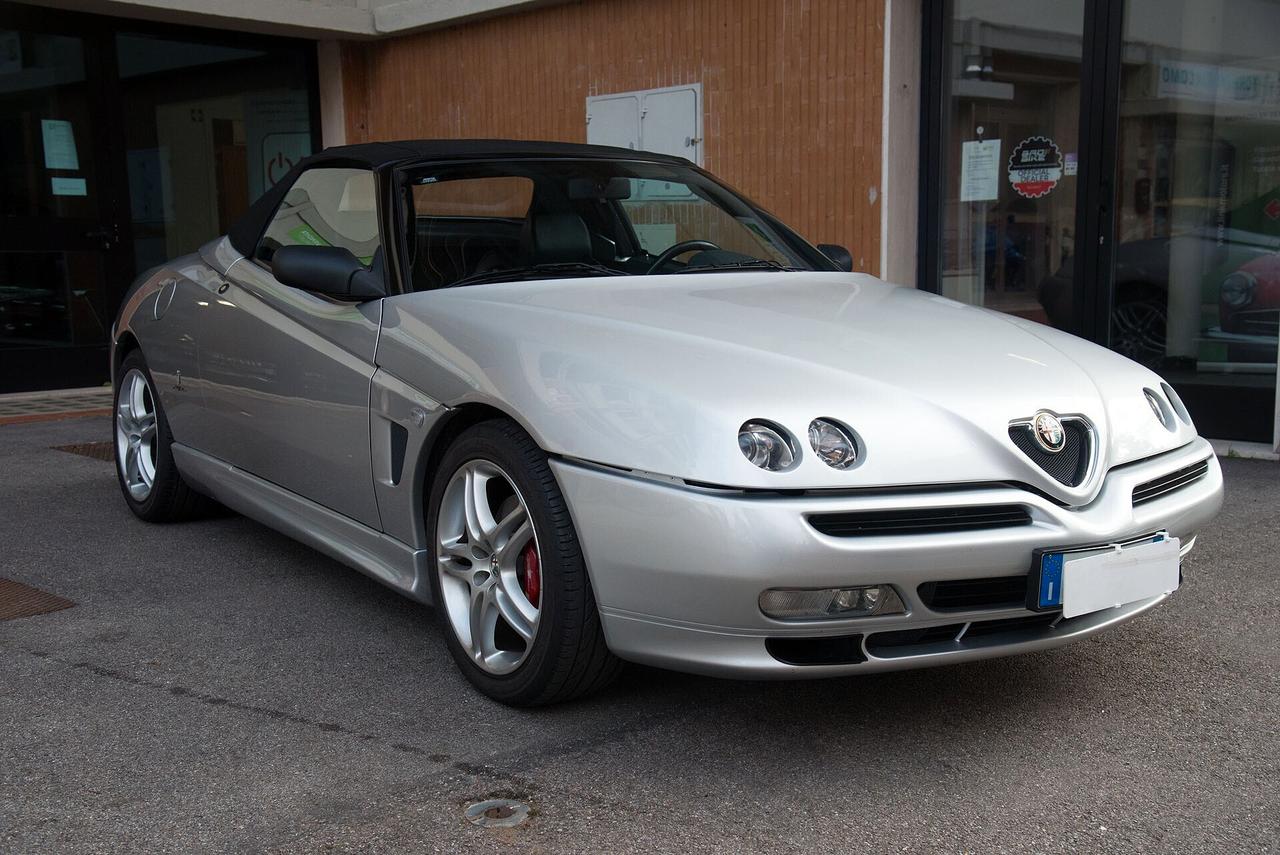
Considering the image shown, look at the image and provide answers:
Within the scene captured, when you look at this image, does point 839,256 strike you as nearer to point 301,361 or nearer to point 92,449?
point 301,361

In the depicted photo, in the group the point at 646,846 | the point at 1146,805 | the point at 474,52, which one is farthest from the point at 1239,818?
the point at 474,52

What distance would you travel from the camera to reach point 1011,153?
285 inches

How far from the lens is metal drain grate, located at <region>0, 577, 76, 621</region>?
3.83 metres

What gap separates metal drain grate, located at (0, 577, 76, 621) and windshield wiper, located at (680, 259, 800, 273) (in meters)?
2.20

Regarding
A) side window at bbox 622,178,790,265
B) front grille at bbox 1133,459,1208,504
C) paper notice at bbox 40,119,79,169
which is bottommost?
front grille at bbox 1133,459,1208,504

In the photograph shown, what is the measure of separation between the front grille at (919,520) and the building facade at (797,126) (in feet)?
14.3

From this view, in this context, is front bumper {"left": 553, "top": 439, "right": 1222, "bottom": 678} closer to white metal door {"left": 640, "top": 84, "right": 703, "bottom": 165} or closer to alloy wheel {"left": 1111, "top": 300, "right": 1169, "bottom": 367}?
alloy wheel {"left": 1111, "top": 300, "right": 1169, "bottom": 367}

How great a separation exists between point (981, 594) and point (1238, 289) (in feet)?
15.6

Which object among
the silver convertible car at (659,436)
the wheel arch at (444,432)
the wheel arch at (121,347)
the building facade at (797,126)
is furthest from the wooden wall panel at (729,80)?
the wheel arch at (444,432)

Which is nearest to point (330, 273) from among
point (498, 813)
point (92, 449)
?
point (498, 813)

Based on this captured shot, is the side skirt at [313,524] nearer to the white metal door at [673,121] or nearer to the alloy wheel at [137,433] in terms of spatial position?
the alloy wheel at [137,433]

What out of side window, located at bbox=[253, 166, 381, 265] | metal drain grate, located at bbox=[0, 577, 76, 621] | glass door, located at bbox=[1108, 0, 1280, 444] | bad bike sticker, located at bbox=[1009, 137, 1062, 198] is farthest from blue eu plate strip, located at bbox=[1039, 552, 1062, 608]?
bad bike sticker, located at bbox=[1009, 137, 1062, 198]

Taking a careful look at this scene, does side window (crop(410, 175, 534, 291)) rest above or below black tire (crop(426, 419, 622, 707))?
above

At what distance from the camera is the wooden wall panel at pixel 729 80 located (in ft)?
24.9
